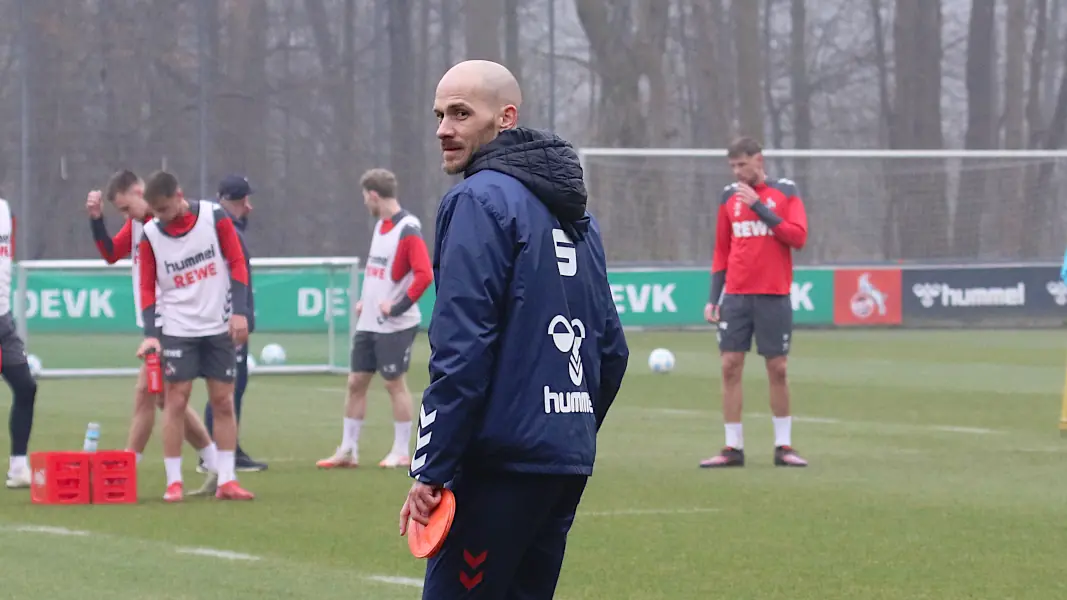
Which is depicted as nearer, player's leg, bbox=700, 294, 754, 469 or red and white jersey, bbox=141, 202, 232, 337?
red and white jersey, bbox=141, 202, 232, 337

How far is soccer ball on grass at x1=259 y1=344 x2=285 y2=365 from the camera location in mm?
23344

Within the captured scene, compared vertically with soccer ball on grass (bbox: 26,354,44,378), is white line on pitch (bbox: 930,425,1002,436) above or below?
below

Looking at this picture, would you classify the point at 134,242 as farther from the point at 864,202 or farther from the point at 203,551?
the point at 864,202

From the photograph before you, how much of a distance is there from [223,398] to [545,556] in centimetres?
613

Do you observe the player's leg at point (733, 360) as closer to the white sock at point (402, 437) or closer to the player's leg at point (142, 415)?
the white sock at point (402, 437)

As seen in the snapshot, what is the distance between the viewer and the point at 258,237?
3036cm

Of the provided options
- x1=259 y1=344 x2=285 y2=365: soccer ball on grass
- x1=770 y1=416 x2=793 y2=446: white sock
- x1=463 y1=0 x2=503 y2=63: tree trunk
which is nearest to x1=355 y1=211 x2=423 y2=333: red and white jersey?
x1=770 y1=416 x2=793 y2=446: white sock

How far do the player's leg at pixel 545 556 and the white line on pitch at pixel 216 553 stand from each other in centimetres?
390

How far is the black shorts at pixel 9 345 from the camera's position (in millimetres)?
11508

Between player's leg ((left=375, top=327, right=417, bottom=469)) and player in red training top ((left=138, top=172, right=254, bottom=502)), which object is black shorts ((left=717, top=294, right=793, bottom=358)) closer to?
player's leg ((left=375, top=327, right=417, bottom=469))

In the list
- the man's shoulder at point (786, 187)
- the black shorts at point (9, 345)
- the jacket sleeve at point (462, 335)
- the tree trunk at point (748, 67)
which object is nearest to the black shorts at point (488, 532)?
the jacket sleeve at point (462, 335)

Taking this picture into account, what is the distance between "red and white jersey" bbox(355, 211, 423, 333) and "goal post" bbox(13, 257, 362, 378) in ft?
32.2

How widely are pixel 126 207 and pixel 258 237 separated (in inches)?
741

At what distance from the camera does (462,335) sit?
468 centimetres
